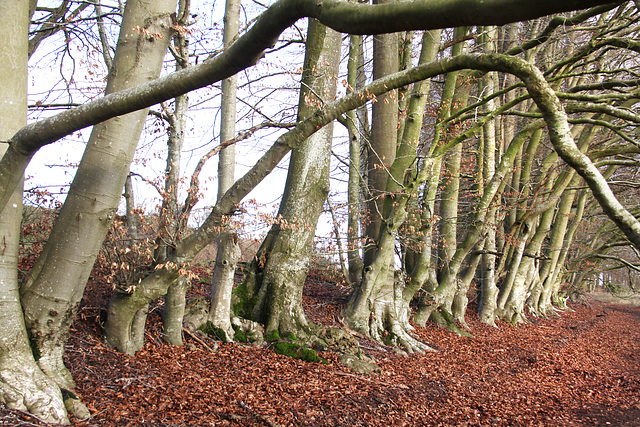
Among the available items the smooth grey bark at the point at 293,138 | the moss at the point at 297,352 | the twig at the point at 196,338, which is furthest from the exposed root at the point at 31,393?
the moss at the point at 297,352

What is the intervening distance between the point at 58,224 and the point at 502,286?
503 inches

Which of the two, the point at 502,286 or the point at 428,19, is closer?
the point at 428,19

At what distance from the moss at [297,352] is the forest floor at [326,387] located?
0.17 metres

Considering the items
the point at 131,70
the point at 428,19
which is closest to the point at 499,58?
the point at 428,19

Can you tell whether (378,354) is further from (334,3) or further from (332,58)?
(334,3)

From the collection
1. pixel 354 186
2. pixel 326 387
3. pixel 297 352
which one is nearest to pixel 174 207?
pixel 326 387

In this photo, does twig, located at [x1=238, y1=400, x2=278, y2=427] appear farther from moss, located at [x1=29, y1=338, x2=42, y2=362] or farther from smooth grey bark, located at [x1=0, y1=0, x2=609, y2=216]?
smooth grey bark, located at [x1=0, y1=0, x2=609, y2=216]

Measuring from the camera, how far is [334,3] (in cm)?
233

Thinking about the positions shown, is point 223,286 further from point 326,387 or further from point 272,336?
point 326,387

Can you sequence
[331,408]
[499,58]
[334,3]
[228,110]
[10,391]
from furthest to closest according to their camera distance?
[228,110]
[331,408]
[499,58]
[10,391]
[334,3]

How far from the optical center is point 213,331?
616cm

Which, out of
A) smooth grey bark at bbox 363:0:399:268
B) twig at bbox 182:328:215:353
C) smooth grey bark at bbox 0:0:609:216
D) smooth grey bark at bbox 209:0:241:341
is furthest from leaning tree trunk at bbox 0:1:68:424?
smooth grey bark at bbox 363:0:399:268

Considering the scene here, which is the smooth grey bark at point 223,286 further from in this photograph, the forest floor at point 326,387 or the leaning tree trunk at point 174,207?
the leaning tree trunk at point 174,207

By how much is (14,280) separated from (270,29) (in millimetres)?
A: 3020
